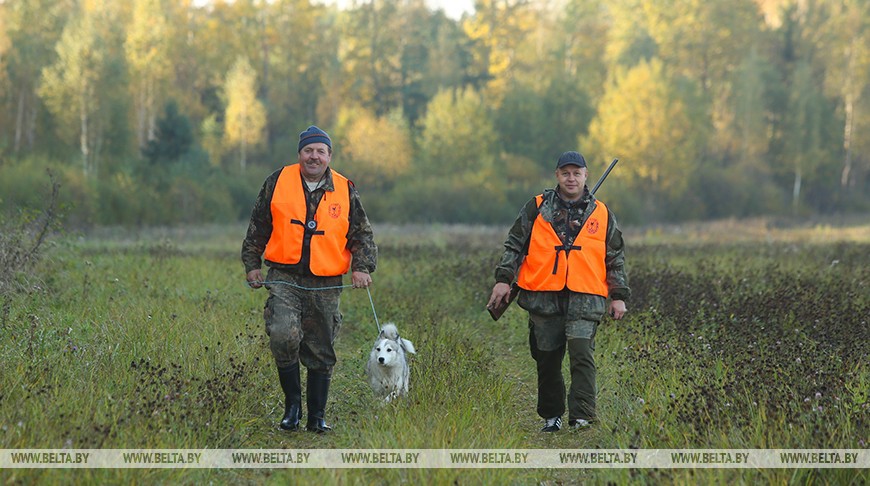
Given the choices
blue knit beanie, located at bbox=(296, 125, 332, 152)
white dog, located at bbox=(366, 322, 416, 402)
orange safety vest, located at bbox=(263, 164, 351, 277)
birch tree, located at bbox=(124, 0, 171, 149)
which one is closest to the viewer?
orange safety vest, located at bbox=(263, 164, 351, 277)

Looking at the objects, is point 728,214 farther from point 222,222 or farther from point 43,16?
point 43,16

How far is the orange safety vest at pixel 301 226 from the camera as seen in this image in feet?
19.2

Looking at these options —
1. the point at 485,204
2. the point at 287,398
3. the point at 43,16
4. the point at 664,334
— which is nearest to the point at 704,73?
the point at 485,204

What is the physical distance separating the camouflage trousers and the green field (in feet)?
1.48

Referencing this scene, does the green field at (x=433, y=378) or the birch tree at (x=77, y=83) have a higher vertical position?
the birch tree at (x=77, y=83)

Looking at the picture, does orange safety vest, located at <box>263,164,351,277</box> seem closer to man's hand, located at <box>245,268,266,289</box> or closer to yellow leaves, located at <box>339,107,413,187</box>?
man's hand, located at <box>245,268,266,289</box>

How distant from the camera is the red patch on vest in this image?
20.4 ft

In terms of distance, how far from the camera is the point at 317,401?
6133 mm

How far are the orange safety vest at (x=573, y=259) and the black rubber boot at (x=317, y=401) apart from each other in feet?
5.79

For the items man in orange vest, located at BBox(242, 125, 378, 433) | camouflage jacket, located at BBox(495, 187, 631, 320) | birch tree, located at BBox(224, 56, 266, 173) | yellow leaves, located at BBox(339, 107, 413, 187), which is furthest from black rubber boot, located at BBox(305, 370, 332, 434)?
birch tree, located at BBox(224, 56, 266, 173)

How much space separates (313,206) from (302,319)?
2.82 ft

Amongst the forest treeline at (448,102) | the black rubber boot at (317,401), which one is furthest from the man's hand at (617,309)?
the forest treeline at (448,102)

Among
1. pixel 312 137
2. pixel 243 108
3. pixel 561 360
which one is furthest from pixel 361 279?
pixel 243 108

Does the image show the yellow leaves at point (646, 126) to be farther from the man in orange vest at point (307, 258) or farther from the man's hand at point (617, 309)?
the man in orange vest at point (307, 258)
